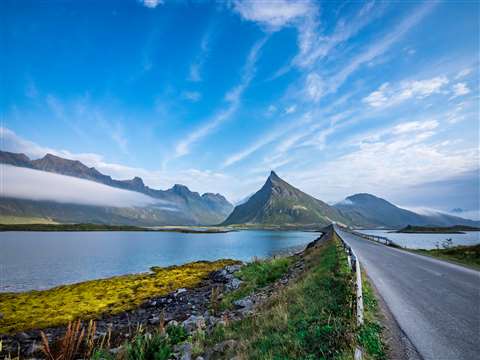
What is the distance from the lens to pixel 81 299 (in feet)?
76.1

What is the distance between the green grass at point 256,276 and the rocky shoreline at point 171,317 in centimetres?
111

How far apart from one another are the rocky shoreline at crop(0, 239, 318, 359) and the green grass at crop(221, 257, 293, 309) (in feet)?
3.64

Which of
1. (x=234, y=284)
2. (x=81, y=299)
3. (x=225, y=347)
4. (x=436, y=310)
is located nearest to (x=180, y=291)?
(x=234, y=284)

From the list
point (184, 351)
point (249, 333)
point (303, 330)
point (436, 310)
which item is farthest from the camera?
point (249, 333)

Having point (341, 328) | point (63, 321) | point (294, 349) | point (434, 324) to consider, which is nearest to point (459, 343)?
point (434, 324)

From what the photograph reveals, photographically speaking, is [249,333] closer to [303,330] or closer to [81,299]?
[303,330]

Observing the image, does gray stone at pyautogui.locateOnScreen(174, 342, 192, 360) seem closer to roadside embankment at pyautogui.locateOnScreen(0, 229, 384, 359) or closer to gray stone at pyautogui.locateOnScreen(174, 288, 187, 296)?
roadside embankment at pyautogui.locateOnScreen(0, 229, 384, 359)

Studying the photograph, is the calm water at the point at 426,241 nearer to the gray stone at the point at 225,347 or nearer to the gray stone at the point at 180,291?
the gray stone at the point at 180,291

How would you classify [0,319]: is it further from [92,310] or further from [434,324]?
[434,324]

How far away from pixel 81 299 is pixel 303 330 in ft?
77.2

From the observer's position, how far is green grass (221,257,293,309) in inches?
833

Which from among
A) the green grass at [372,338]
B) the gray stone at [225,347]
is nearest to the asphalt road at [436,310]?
the green grass at [372,338]

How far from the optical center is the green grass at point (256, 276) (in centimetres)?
2116

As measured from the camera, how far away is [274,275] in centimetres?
2539
